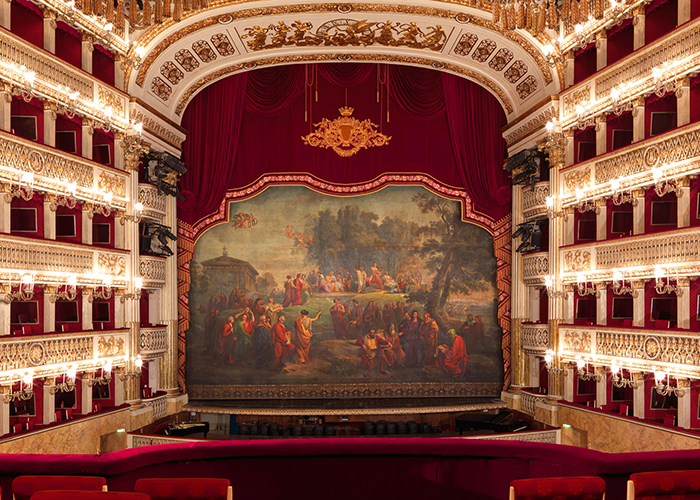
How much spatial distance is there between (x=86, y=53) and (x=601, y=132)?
12653 mm

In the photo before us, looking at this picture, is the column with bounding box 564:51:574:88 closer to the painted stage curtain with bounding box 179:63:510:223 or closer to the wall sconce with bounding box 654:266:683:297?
the painted stage curtain with bounding box 179:63:510:223

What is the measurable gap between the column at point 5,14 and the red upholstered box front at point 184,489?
10781 mm

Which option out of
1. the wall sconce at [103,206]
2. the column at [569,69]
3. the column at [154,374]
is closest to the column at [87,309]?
the wall sconce at [103,206]

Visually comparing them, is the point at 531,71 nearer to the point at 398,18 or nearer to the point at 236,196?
the point at 398,18

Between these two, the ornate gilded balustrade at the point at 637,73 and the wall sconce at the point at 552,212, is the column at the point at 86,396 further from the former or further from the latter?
the ornate gilded balustrade at the point at 637,73

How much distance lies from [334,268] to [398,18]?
758 cm

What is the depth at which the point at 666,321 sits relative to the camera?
40.5 feet

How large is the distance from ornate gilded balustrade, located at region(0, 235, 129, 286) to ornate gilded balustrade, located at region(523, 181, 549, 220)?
11.1 meters

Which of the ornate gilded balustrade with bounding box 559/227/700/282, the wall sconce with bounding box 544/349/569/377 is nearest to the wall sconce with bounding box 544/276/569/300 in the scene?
the ornate gilded balustrade with bounding box 559/227/700/282

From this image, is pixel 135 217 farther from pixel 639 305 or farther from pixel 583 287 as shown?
pixel 639 305

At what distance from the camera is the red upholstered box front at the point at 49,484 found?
445 cm

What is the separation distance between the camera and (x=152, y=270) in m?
16.5

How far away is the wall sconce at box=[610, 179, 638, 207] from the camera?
12891 mm

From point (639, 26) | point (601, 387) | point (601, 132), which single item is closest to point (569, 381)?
point (601, 387)
